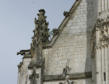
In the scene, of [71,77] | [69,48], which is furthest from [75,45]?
[71,77]

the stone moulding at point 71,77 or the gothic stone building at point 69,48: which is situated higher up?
the gothic stone building at point 69,48

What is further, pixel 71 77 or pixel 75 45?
pixel 75 45

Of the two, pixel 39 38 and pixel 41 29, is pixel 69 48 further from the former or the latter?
pixel 41 29

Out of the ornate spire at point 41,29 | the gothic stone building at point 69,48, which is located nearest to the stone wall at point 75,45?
the gothic stone building at point 69,48

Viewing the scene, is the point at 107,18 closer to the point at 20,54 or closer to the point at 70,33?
the point at 70,33

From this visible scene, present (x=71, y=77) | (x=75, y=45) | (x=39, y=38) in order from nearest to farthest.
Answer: (x=71, y=77) → (x=75, y=45) → (x=39, y=38)

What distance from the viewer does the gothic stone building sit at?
1798 centimetres

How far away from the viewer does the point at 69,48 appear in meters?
19.6

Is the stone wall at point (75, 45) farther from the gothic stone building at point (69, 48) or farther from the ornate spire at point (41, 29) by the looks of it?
the ornate spire at point (41, 29)

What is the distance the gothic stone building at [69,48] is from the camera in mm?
17977

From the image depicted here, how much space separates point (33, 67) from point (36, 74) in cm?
33

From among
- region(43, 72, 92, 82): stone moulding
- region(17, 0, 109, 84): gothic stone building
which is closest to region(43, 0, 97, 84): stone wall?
region(17, 0, 109, 84): gothic stone building

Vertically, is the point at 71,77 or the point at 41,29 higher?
the point at 41,29

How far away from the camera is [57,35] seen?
20.2 metres
